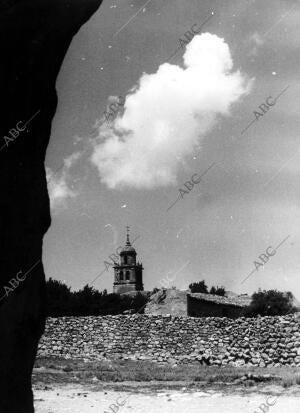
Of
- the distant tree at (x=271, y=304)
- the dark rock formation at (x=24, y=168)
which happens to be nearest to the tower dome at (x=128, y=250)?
the distant tree at (x=271, y=304)

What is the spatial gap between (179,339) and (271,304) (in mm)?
23142

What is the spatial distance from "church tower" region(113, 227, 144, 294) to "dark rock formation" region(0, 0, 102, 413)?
71016 millimetres

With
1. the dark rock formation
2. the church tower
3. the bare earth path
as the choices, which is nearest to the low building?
the church tower

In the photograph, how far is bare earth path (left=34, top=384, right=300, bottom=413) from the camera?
850 centimetres

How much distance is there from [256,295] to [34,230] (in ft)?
147

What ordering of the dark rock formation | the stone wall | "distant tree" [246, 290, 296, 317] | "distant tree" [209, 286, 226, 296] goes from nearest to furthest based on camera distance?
the dark rock formation
the stone wall
"distant tree" [246, 290, 296, 317]
"distant tree" [209, 286, 226, 296]

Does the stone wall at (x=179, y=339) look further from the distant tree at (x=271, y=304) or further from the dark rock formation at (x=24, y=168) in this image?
the distant tree at (x=271, y=304)

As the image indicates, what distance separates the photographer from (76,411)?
8.38 metres

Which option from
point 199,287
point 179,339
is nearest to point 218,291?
point 199,287

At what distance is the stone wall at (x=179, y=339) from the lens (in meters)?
20.8

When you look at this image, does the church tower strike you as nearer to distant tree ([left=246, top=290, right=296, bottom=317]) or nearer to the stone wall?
distant tree ([left=246, top=290, right=296, bottom=317])

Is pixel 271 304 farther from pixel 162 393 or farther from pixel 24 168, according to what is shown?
pixel 24 168

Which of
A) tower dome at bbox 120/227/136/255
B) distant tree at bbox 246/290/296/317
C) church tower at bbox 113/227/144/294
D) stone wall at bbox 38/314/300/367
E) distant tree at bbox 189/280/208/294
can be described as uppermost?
tower dome at bbox 120/227/136/255

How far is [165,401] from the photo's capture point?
973cm
